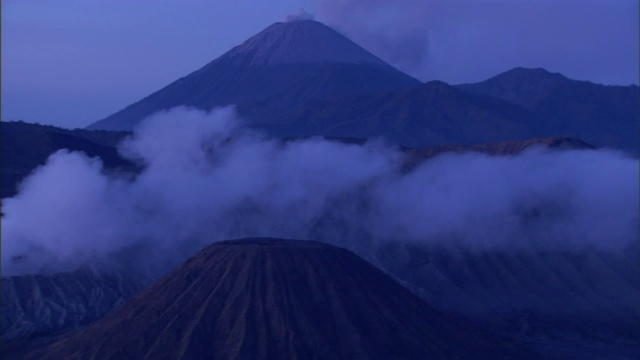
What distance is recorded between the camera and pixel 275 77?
184125mm

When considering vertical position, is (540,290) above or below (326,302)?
above

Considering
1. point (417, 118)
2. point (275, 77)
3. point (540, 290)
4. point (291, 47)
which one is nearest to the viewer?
point (540, 290)

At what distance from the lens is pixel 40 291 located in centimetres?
5734

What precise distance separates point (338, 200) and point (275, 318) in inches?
1255

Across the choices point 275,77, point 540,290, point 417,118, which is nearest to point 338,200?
point 540,290

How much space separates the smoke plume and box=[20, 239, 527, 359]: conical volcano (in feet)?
51.7

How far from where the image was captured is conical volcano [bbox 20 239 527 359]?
1784 inches

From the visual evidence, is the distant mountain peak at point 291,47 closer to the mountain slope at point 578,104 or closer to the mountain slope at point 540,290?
the mountain slope at point 578,104

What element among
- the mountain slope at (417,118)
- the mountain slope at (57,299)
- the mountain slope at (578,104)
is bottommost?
the mountain slope at (57,299)

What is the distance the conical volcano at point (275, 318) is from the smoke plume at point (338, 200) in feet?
51.7

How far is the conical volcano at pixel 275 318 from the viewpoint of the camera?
4531 centimetres

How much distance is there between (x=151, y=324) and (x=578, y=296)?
90.0 feet

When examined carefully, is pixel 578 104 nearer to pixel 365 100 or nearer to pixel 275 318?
pixel 365 100

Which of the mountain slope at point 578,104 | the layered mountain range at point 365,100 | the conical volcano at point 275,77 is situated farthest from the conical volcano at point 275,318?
the conical volcano at point 275,77
